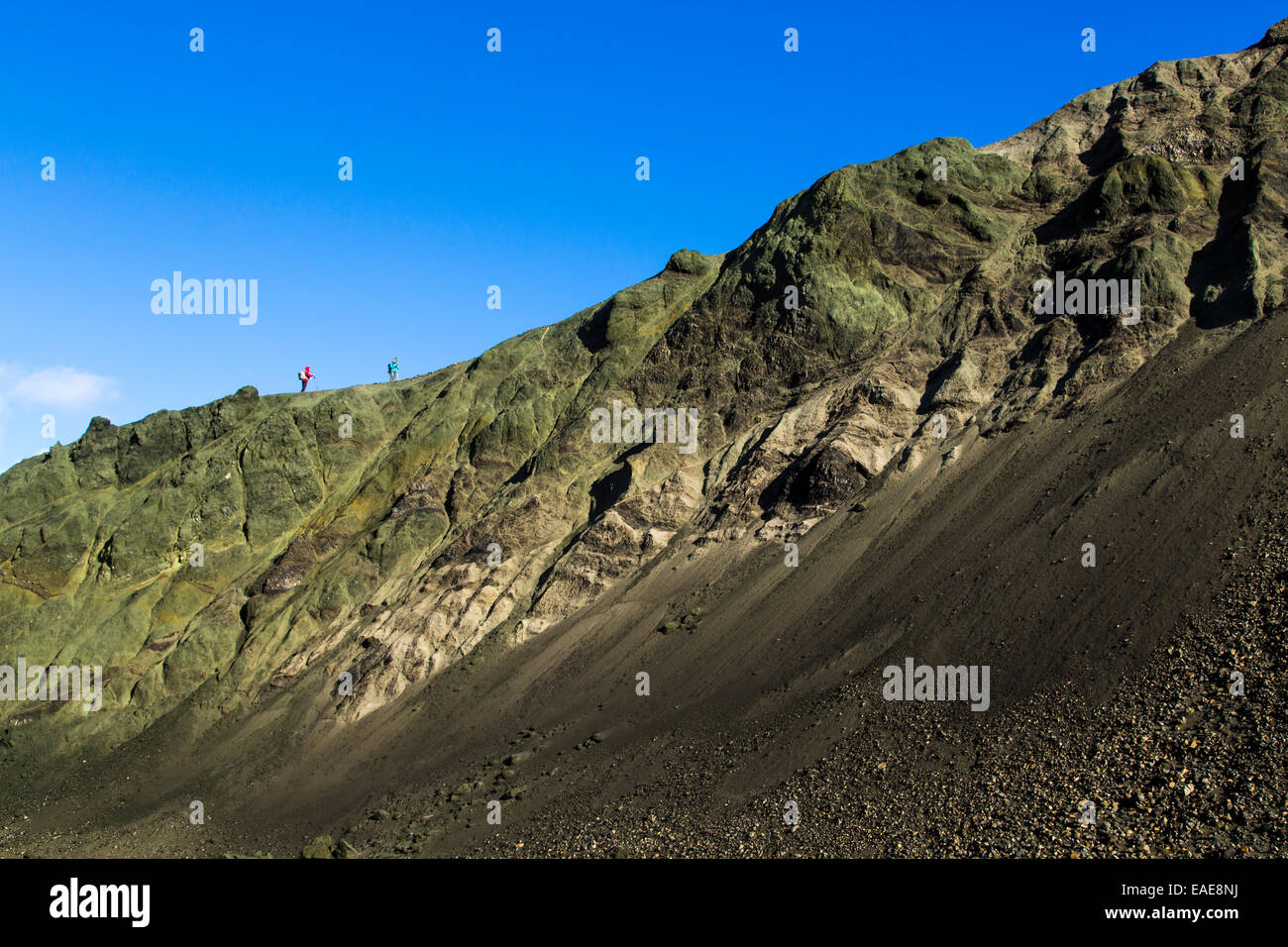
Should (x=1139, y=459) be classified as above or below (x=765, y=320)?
below

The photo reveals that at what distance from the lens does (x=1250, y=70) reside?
35.3 meters

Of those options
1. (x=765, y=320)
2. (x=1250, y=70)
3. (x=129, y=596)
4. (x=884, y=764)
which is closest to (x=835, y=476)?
(x=765, y=320)

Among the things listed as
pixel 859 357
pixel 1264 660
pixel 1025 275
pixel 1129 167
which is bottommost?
pixel 1264 660

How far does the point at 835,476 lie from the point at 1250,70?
25.1 meters

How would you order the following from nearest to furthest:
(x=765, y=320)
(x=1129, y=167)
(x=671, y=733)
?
1. (x=671, y=733)
2. (x=1129, y=167)
3. (x=765, y=320)

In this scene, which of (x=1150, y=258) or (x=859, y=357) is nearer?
(x=1150, y=258)

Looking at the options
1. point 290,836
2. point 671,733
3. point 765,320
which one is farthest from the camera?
point 765,320

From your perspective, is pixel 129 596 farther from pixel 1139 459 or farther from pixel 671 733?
pixel 1139 459

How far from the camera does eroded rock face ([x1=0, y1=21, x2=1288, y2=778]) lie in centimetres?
2831

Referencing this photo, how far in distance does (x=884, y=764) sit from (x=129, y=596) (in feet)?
109

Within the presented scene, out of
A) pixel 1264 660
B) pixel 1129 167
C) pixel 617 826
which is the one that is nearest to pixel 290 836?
pixel 617 826

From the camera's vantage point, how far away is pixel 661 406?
35.4 metres

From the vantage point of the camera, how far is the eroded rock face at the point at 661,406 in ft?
92.9

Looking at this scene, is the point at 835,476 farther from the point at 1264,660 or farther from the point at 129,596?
the point at 129,596
